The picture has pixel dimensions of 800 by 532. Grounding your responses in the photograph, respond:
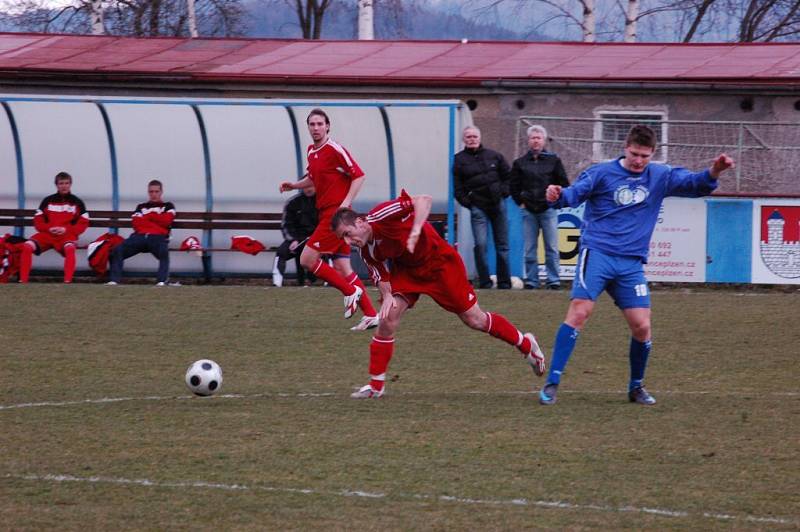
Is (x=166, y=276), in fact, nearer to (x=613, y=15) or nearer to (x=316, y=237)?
(x=316, y=237)

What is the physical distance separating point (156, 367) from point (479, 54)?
1242 centimetres

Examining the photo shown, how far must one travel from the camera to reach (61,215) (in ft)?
54.4

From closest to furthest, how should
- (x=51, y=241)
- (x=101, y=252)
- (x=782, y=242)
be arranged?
1. (x=782, y=242)
2. (x=51, y=241)
3. (x=101, y=252)

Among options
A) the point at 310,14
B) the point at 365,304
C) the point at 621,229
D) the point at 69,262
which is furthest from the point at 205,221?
the point at 310,14

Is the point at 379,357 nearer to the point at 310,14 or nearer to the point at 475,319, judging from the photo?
the point at 475,319

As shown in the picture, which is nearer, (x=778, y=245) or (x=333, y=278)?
(x=333, y=278)

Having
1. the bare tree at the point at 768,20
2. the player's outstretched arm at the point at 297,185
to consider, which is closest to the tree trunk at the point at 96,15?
the bare tree at the point at 768,20

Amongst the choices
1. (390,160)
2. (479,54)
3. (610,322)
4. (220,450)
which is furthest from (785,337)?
(479,54)

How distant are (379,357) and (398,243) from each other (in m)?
0.75

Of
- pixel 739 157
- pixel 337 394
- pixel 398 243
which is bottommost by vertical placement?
pixel 337 394

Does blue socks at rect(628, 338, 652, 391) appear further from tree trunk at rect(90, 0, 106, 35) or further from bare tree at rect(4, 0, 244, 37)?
bare tree at rect(4, 0, 244, 37)

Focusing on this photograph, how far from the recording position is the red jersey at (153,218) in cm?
1656

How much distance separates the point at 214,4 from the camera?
3581 cm

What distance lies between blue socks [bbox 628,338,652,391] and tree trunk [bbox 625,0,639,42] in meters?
19.6
